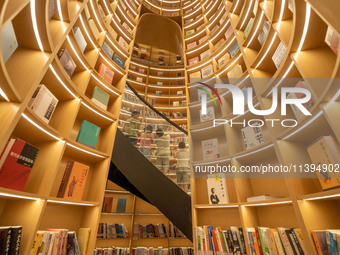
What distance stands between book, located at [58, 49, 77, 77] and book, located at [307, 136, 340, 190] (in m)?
2.35

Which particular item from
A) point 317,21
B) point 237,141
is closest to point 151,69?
point 237,141

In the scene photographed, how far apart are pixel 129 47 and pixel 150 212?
3.81m

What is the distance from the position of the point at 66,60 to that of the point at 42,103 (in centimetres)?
60

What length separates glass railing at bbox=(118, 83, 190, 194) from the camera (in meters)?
2.83

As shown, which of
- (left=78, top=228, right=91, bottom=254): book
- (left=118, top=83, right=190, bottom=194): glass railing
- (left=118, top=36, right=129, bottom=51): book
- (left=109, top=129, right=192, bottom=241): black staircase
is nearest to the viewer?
(left=78, top=228, right=91, bottom=254): book

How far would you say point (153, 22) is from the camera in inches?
199

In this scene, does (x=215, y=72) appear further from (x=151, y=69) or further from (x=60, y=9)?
(x=151, y=69)

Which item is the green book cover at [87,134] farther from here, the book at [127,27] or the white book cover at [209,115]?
the book at [127,27]

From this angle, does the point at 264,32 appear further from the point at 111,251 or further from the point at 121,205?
the point at 111,251

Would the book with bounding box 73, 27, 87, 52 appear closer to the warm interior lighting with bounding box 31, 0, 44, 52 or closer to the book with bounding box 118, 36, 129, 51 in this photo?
the warm interior lighting with bounding box 31, 0, 44, 52

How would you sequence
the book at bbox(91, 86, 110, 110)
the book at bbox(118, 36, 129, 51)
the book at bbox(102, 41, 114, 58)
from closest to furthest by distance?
the book at bbox(91, 86, 110, 110) → the book at bbox(102, 41, 114, 58) → the book at bbox(118, 36, 129, 51)

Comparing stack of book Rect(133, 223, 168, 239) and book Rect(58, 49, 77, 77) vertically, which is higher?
book Rect(58, 49, 77, 77)

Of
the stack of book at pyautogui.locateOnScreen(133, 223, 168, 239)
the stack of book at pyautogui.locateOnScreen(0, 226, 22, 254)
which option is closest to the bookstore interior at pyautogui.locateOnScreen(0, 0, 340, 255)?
the stack of book at pyautogui.locateOnScreen(0, 226, 22, 254)

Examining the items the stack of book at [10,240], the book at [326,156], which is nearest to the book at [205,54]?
the book at [326,156]
